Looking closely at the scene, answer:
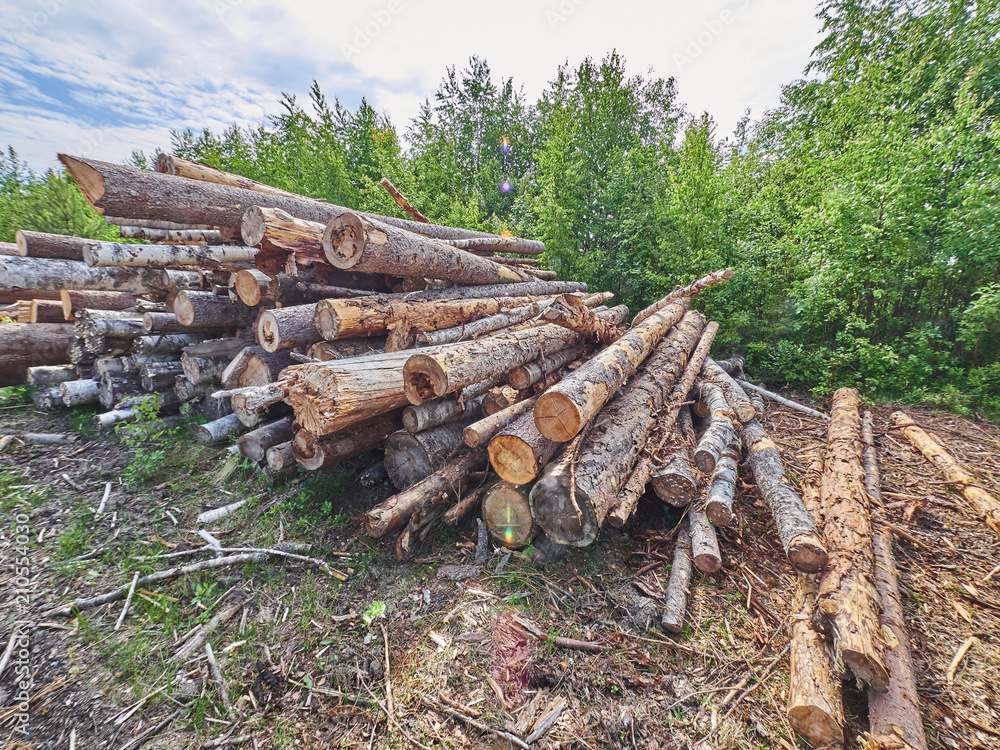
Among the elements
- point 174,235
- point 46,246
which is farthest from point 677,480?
point 46,246

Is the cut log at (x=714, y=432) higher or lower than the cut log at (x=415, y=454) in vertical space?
higher

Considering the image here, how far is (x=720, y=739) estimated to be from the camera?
1958mm

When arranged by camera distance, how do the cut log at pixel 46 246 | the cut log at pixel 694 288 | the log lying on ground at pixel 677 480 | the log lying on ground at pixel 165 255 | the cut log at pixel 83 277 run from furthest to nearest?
the cut log at pixel 694 288 < the cut log at pixel 46 246 < the cut log at pixel 83 277 < the log lying on ground at pixel 165 255 < the log lying on ground at pixel 677 480

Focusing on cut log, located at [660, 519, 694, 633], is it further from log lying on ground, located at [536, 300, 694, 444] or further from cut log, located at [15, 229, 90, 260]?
cut log, located at [15, 229, 90, 260]

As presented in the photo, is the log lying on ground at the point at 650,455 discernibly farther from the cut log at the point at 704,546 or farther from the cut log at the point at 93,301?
the cut log at the point at 93,301

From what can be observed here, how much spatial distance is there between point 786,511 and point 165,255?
24.1 feet

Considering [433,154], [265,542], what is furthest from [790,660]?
[433,154]

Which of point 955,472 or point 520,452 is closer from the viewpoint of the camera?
point 520,452

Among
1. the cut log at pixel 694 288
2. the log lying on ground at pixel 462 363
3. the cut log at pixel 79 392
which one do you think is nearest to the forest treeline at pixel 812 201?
the cut log at pixel 694 288

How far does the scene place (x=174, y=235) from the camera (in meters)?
4.62

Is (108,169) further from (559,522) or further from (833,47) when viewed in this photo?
(833,47)

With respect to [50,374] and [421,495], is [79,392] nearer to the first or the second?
[50,374]

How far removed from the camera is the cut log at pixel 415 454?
3.49 metres

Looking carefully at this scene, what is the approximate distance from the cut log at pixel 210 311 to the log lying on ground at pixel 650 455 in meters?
5.25
